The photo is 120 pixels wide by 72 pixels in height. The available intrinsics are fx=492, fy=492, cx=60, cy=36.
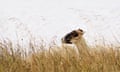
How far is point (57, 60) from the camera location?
401 centimetres

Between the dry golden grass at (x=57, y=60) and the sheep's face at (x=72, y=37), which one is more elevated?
the dry golden grass at (x=57, y=60)

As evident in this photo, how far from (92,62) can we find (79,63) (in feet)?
0.34

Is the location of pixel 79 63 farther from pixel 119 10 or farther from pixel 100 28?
pixel 119 10

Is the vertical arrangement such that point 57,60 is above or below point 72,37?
above

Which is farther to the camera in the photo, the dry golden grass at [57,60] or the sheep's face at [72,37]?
the sheep's face at [72,37]

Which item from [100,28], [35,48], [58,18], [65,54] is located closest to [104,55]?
[65,54]

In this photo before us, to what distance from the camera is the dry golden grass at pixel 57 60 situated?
12.5 ft

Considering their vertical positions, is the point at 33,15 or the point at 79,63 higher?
the point at 79,63

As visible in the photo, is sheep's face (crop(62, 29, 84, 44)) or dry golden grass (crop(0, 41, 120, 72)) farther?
sheep's face (crop(62, 29, 84, 44))

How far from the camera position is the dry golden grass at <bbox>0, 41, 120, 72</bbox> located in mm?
3822

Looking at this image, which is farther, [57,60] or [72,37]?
[72,37]

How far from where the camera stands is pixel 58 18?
837 inches

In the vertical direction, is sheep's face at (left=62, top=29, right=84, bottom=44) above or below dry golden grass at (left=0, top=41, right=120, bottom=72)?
below

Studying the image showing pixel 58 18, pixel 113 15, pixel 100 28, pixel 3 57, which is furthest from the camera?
pixel 58 18
